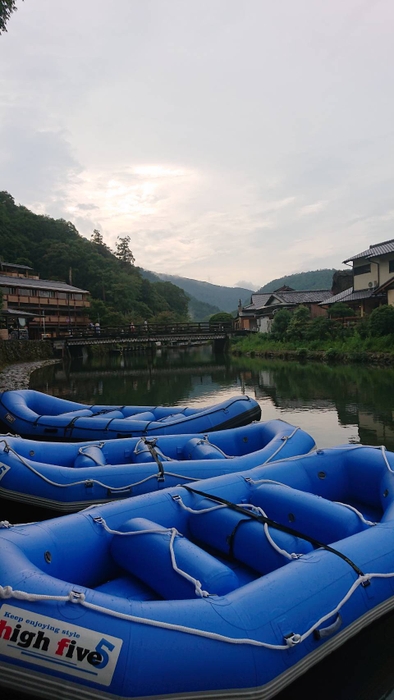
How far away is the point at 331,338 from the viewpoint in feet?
100

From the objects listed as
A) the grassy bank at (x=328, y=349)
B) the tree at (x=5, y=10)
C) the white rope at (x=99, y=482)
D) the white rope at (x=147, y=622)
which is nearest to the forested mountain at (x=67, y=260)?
the grassy bank at (x=328, y=349)

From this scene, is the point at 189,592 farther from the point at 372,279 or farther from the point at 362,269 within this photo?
the point at 362,269

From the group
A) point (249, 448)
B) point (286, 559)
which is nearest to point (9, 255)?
point (249, 448)

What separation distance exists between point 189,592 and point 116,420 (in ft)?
20.2

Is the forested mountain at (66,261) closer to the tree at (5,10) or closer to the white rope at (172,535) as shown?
the tree at (5,10)

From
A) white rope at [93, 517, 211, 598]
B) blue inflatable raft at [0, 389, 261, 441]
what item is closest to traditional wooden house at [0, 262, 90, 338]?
blue inflatable raft at [0, 389, 261, 441]

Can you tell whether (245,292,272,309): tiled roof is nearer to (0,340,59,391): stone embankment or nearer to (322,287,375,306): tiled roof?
(322,287,375,306): tiled roof

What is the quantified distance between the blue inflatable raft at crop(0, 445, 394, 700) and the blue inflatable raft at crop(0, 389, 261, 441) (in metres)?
4.00

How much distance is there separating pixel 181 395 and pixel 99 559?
15174 millimetres

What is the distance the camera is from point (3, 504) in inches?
258

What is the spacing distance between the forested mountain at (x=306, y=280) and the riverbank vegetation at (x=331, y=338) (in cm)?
6602

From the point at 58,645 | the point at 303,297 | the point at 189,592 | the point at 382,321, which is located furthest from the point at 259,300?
the point at 58,645

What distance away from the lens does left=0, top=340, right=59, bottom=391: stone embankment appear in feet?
67.7

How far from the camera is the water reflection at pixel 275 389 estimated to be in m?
12.6
